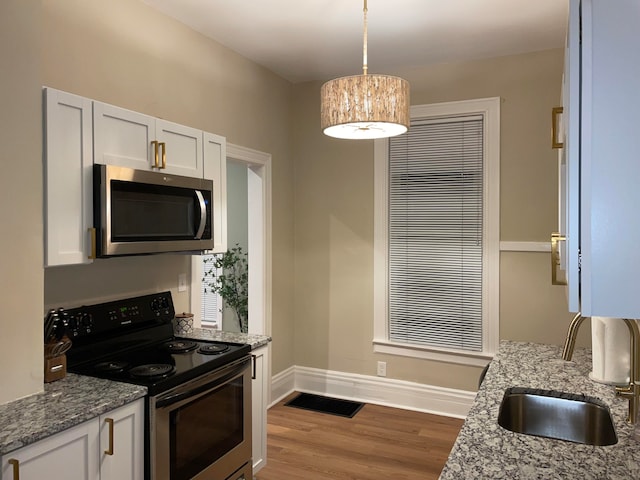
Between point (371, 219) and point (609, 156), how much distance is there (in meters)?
3.43

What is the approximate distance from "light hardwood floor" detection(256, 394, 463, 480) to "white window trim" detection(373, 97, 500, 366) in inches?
20.1

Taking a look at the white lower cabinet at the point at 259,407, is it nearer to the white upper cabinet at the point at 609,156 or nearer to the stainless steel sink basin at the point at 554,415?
the stainless steel sink basin at the point at 554,415

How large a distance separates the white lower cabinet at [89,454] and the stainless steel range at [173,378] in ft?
0.21

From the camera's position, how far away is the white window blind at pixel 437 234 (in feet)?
12.7

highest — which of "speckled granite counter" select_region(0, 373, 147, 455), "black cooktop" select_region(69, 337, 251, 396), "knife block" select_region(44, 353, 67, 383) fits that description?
"knife block" select_region(44, 353, 67, 383)

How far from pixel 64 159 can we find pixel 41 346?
75cm

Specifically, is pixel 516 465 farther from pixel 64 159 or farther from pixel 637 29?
pixel 64 159

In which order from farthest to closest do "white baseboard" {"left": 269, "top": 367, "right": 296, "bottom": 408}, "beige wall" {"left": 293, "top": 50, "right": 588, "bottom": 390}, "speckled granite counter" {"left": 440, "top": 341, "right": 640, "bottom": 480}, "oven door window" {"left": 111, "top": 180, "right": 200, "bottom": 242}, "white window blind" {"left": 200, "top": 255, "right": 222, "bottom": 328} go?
"white window blind" {"left": 200, "top": 255, "right": 222, "bottom": 328} < "white baseboard" {"left": 269, "top": 367, "right": 296, "bottom": 408} < "beige wall" {"left": 293, "top": 50, "right": 588, "bottom": 390} < "oven door window" {"left": 111, "top": 180, "right": 200, "bottom": 242} < "speckled granite counter" {"left": 440, "top": 341, "right": 640, "bottom": 480}

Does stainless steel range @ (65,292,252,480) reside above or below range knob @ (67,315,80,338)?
below

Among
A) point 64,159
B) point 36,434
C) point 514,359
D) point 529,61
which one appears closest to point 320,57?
point 529,61

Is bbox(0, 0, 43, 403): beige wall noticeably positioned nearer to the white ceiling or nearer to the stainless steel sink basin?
the white ceiling

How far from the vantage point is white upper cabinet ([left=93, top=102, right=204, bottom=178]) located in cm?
217

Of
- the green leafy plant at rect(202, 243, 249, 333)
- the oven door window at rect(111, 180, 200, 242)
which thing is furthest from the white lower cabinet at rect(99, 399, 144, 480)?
the green leafy plant at rect(202, 243, 249, 333)

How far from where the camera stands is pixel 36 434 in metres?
1.57
